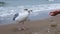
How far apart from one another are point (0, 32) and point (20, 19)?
80 cm

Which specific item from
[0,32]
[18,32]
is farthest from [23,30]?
[0,32]

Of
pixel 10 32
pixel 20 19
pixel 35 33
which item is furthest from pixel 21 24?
pixel 35 33

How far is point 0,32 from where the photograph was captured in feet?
18.2

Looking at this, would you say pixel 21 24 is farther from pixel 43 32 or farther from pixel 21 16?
pixel 43 32

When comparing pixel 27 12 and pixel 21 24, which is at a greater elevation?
pixel 27 12

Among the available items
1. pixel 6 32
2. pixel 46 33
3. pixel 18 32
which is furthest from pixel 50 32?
pixel 6 32

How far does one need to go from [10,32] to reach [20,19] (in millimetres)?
658

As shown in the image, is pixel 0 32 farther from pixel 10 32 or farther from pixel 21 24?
pixel 21 24

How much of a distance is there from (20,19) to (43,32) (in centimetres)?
116

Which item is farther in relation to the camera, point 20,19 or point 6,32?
point 20,19

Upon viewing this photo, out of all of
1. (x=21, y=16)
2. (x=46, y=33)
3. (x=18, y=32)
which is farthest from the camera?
(x=21, y=16)

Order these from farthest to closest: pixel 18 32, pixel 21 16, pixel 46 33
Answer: pixel 21 16 → pixel 18 32 → pixel 46 33

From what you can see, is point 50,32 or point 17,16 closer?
point 50,32

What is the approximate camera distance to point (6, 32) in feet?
18.0
